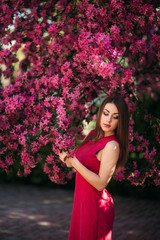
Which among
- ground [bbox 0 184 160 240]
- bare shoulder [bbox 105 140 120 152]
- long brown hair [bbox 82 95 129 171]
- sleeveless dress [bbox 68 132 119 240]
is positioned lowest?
ground [bbox 0 184 160 240]

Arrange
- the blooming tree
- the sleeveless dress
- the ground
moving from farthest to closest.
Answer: the ground
the blooming tree
the sleeveless dress

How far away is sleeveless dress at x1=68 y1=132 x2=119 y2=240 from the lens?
9.71 ft

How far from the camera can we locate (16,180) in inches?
443

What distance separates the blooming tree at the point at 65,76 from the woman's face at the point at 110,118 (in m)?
0.34

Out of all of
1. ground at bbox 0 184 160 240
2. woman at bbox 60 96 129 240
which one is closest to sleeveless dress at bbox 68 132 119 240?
woman at bbox 60 96 129 240

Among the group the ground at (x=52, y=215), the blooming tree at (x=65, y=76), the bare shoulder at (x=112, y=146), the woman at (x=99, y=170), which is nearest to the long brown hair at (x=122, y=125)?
the woman at (x=99, y=170)

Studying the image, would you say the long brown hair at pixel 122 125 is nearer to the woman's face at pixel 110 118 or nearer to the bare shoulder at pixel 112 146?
the woman's face at pixel 110 118

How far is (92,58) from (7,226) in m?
4.51

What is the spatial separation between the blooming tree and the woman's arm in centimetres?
20

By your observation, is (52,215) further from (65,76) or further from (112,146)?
(112,146)

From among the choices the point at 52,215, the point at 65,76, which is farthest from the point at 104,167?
the point at 52,215

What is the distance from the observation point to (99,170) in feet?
9.48

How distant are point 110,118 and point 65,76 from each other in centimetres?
99

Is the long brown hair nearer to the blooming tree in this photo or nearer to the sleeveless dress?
the sleeveless dress
